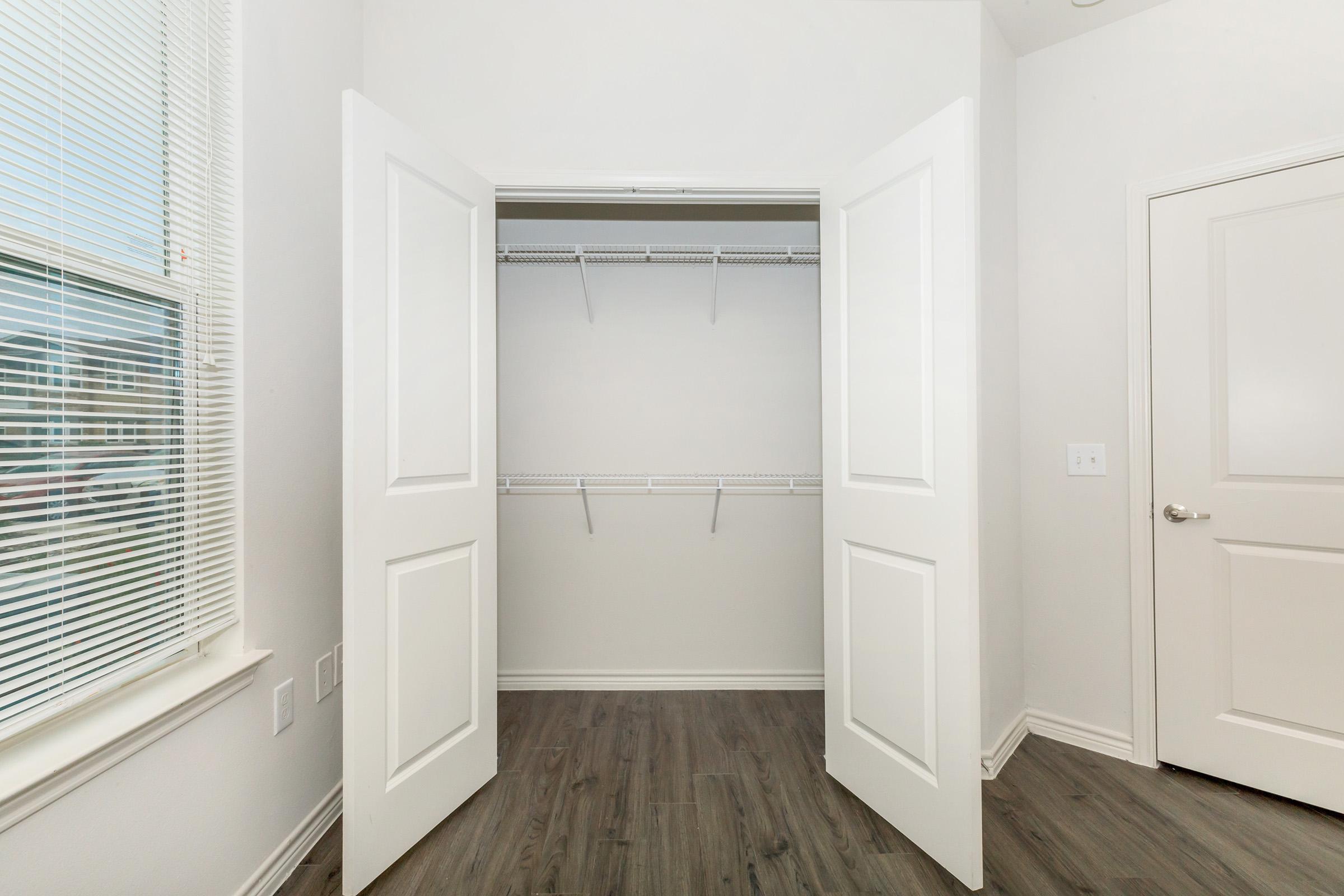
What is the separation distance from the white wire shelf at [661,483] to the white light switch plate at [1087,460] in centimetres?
100

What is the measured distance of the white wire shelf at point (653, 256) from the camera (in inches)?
102

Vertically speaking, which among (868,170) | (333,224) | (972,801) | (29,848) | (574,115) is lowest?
(972,801)

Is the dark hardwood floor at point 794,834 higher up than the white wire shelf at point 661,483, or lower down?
lower down

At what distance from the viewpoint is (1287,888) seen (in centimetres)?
149

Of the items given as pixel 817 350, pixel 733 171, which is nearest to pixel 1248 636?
pixel 817 350

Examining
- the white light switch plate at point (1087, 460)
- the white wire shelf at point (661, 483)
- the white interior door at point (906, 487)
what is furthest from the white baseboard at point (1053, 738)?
the white wire shelf at point (661, 483)

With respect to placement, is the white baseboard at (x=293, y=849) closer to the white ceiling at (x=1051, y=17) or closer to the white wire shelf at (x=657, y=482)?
the white wire shelf at (x=657, y=482)

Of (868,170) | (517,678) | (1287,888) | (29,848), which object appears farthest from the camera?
(517,678)

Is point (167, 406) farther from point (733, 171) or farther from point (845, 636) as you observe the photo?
point (845, 636)

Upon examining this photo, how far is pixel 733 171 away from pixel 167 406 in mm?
1816

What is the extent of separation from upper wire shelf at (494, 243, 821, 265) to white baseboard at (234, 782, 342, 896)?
7.05 feet

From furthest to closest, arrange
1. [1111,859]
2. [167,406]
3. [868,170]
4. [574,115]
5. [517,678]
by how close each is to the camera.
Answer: [517,678], [574,115], [868,170], [1111,859], [167,406]

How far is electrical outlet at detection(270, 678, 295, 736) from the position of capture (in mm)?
1540

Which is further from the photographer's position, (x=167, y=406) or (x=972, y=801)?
(x=972, y=801)
